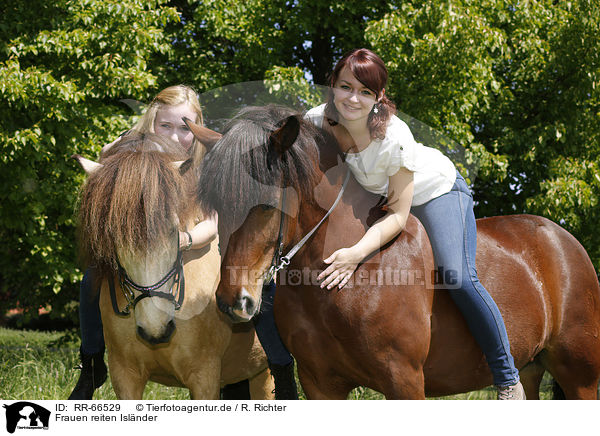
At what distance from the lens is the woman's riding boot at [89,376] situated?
3467 mm

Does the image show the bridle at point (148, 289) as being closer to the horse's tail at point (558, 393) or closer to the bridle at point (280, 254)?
the bridle at point (280, 254)

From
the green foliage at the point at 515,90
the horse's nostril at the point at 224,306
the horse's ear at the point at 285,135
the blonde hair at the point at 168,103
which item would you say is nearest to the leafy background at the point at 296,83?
the green foliage at the point at 515,90

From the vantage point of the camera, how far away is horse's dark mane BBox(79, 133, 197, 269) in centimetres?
272

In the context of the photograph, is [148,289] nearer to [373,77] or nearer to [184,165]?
[184,165]

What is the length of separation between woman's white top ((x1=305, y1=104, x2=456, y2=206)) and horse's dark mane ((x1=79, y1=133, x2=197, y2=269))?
2.69ft

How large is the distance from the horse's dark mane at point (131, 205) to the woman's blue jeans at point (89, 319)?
21.0 inches

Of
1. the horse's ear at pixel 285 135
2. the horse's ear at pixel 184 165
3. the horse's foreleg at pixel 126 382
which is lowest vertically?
the horse's foreleg at pixel 126 382

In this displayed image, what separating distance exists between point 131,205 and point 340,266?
1.07m
